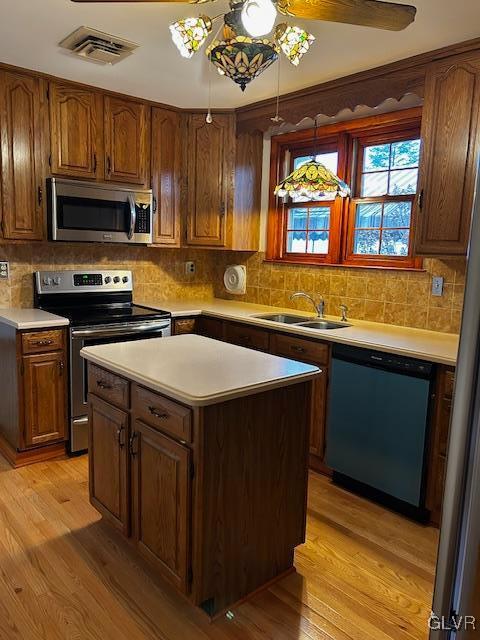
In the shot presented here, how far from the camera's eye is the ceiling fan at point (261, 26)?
1.46 meters

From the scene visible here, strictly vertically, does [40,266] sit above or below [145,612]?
above

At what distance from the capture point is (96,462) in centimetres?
223

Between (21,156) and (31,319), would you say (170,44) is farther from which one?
(31,319)

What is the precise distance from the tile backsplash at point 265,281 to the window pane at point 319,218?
1.13 ft

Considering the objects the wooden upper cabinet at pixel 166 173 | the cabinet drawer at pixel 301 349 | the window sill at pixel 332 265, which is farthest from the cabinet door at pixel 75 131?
the cabinet drawer at pixel 301 349

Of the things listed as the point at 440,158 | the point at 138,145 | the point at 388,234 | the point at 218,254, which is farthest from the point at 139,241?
the point at 440,158

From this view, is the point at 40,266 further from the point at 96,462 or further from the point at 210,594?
the point at 210,594

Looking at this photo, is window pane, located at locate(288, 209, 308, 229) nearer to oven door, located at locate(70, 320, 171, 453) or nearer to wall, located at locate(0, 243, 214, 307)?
wall, located at locate(0, 243, 214, 307)

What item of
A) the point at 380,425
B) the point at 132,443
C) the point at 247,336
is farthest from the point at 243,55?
the point at 247,336

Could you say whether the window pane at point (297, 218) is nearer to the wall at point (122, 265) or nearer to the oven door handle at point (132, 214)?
the wall at point (122, 265)

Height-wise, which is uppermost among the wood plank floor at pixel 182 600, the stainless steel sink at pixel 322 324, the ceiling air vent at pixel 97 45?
the ceiling air vent at pixel 97 45

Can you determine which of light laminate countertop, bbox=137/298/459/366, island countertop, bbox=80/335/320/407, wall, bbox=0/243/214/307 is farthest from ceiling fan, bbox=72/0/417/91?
wall, bbox=0/243/214/307

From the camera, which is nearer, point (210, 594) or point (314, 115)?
point (210, 594)

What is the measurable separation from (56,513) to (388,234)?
2.69 metres
